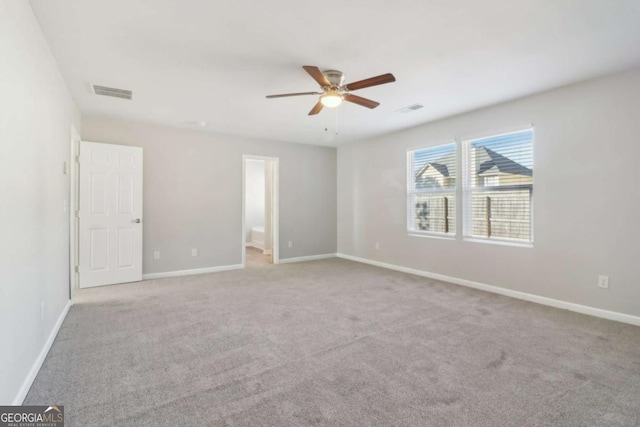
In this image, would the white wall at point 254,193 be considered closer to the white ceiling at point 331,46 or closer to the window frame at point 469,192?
the white ceiling at point 331,46

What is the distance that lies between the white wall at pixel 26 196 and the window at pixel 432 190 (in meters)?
4.81

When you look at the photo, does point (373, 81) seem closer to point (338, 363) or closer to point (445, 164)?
point (338, 363)

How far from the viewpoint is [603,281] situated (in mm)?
3305

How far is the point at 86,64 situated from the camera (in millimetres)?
2959

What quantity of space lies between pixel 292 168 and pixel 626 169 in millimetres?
5014

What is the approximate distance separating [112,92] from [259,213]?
5994 mm

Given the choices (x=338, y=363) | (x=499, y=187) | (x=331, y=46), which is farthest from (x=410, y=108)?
(x=338, y=363)

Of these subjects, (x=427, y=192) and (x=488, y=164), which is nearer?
(x=488, y=164)

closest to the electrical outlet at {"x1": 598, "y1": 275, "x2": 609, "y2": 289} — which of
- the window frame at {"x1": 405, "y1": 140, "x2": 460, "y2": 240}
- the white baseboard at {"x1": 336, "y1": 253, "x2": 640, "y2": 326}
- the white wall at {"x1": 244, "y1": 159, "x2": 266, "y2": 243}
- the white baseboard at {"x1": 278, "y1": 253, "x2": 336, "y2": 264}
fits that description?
the white baseboard at {"x1": 336, "y1": 253, "x2": 640, "y2": 326}

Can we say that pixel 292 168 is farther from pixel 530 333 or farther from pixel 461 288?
pixel 530 333

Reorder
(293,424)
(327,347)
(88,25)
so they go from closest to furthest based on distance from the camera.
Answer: (293,424) < (88,25) < (327,347)

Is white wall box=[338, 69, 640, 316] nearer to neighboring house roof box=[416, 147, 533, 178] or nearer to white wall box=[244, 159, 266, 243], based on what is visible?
neighboring house roof box=[416, 147, 533, 178]

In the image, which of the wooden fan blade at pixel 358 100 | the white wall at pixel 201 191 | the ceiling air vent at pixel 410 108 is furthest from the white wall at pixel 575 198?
the white wall at pixel 201 191

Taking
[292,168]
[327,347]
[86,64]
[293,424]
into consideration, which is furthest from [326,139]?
[293,424]
